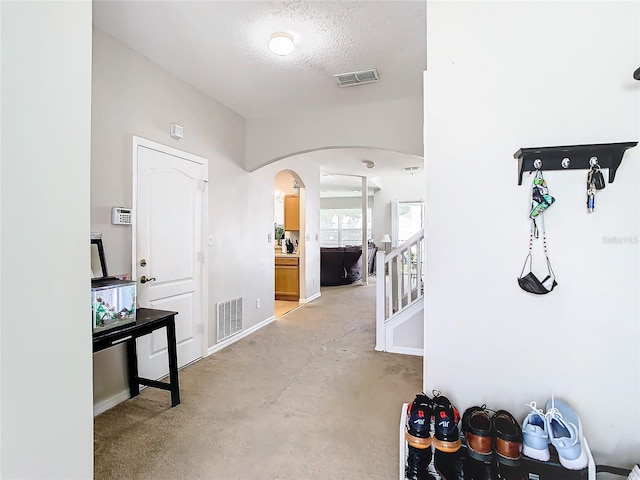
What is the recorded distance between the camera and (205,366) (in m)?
3.32

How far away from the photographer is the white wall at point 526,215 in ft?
4.51

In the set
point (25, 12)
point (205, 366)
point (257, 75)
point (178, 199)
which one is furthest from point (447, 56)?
point (205, 366)

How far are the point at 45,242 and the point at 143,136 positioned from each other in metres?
2.17

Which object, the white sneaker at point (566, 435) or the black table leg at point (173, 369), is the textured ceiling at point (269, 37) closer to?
the black table leg at point (173, 369)

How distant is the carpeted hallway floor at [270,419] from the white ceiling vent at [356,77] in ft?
8.88

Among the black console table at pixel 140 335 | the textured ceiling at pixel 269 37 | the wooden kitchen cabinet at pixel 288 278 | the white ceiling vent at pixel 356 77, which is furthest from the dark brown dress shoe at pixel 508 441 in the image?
the wooden kitchen cabinet at pixel 288 278

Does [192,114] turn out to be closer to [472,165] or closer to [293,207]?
[472,165]

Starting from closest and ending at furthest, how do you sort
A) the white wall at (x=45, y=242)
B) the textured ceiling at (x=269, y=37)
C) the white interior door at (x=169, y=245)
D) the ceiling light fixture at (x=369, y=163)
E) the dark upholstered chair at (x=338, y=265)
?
the white wall at (x=45, y=242) < the textured ceiling at (x=269, y=37) < the white interior door at (x=169, y=245) < the ceiling light fixture at (x=369, y=163) < the dark upholstered chair at (x=338, y=265)

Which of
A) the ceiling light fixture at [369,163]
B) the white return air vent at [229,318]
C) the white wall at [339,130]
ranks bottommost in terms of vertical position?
the white return air vent at [229,318]

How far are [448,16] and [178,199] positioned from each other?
2605 mm

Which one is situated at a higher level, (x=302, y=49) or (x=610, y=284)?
(x=302, y=49)

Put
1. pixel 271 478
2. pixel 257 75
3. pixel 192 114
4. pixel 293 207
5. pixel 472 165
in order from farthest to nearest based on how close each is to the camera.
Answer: pixel 293 207 < pixel 192 114 < pixel 257 75 < pixel 271 478 < pixel 472 165

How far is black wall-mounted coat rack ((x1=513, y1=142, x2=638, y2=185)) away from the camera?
1.34 m

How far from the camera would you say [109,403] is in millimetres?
2537
